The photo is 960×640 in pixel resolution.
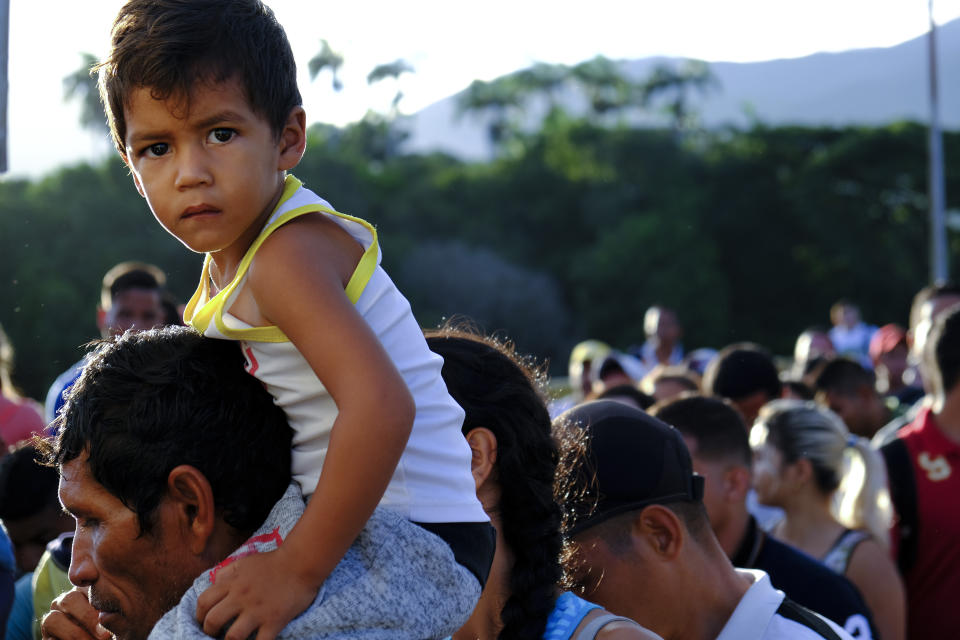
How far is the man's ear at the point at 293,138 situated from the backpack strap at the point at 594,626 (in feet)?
3.72

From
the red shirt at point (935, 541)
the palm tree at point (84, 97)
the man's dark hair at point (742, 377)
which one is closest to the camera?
the red shirt at point (935, 541)

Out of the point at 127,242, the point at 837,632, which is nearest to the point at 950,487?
the point at 837,632

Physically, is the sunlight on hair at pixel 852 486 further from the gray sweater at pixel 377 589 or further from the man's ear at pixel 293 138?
the man's ear at pixel 293 138

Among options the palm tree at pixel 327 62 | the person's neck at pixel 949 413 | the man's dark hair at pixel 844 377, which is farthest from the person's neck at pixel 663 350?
the palm tree at pixel 327 62

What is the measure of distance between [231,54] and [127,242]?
3503 centimetres

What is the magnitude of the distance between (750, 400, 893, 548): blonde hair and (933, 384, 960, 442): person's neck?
311mm

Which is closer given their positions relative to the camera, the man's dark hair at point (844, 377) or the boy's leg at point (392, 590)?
the boy's leg at point (392, 590)

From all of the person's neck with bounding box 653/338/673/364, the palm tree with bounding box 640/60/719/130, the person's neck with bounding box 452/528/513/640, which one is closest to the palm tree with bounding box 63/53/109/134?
the palm tree with bounding box 640/60/719/130

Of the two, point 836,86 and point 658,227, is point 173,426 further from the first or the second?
point 836,86

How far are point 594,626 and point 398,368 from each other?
2.50ft

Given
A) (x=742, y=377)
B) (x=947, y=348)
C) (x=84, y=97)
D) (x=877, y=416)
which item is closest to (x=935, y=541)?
(x=947, y=348)

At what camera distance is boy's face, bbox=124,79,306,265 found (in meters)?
1.95

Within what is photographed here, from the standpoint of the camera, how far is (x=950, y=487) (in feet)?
15.8

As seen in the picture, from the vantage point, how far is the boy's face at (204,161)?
1952mm
